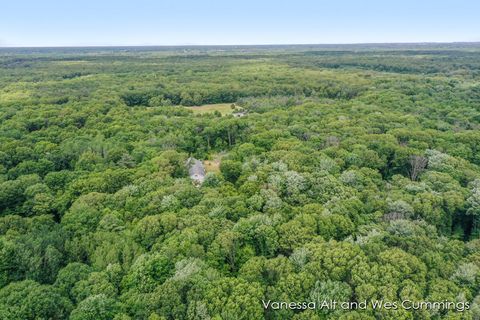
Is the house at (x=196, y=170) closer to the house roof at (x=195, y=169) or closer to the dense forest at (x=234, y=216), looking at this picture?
the house roof at (x=195, y=169)

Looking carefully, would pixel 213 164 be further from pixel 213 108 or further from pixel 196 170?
pixel 213 108

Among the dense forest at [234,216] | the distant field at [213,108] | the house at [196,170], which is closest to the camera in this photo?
the dense forest at [234,216]

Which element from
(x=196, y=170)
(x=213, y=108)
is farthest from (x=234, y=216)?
(x=213, y=108)

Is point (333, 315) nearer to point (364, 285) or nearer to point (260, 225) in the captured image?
point (364, 285)

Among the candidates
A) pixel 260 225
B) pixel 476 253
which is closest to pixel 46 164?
pixel 260 225

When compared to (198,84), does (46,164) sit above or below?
below

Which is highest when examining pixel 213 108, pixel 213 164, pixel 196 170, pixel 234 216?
pixel 213 108

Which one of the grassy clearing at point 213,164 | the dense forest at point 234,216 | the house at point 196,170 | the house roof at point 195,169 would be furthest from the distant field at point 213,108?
the house roof at point 195,169
